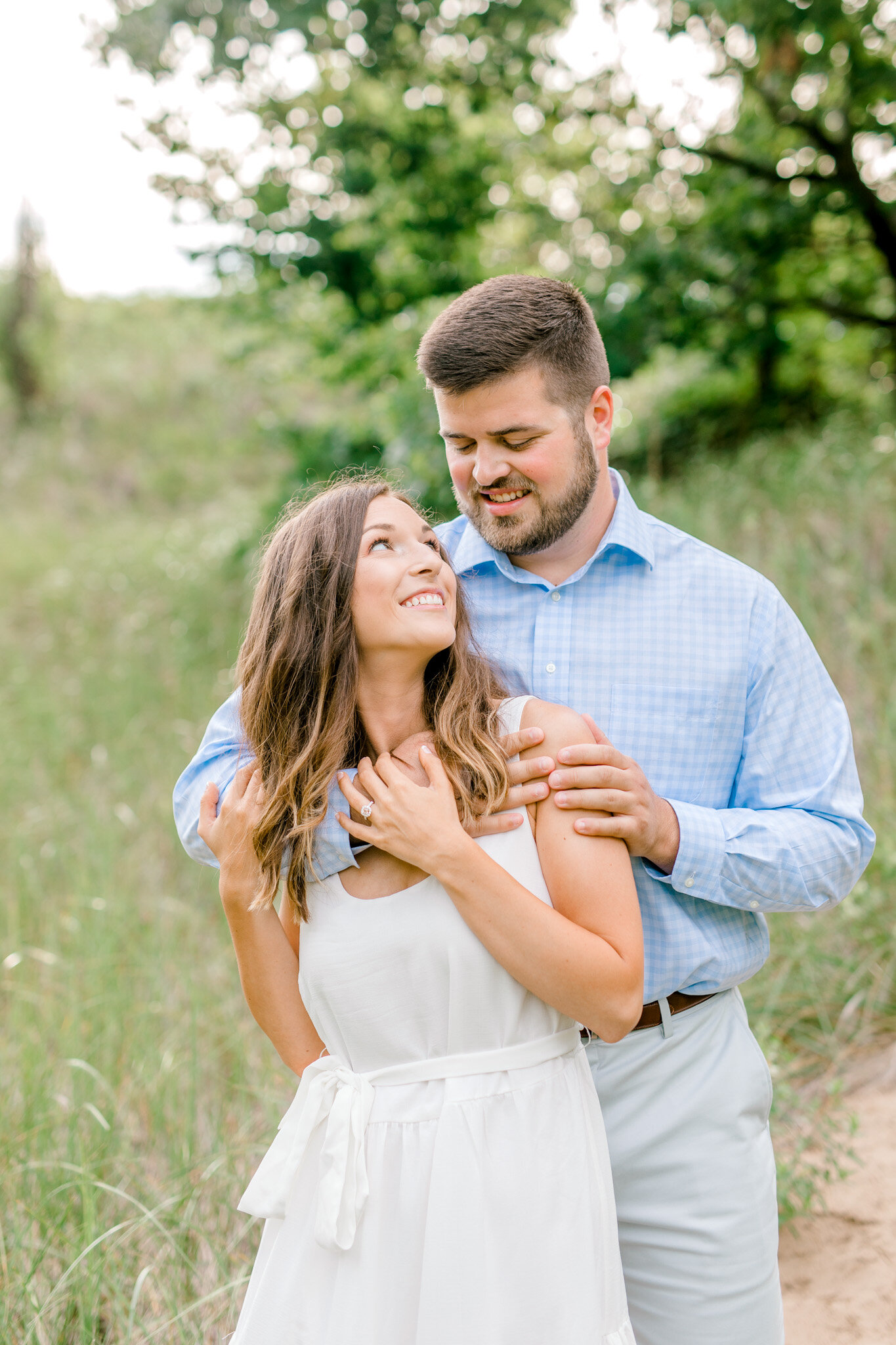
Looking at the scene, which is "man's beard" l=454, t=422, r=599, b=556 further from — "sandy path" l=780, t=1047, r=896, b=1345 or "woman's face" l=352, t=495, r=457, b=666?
"sandy path" l=780, t=1047, r=896, b=1345

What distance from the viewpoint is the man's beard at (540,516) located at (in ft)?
6.57

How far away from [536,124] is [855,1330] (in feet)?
23.0

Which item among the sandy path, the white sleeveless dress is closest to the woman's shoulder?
the white sleeveless dress

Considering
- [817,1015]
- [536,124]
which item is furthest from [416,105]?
[817,1015]

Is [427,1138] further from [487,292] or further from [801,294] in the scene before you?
[801,294]

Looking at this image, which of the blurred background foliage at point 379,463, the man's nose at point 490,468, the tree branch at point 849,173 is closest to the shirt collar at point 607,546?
the man's nose at point 490,468

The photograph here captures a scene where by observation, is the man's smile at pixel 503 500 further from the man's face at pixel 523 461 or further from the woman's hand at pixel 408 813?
the woman's hand at pixel 408 813

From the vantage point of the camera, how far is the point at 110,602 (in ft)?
28.9

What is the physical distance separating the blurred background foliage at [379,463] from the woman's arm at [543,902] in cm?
115

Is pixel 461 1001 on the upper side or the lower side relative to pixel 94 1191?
upper

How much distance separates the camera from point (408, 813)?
1590mm

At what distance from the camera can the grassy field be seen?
242cm

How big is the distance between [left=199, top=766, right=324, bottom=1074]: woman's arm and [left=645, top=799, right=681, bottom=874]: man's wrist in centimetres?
63

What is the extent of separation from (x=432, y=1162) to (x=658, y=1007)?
53cm
